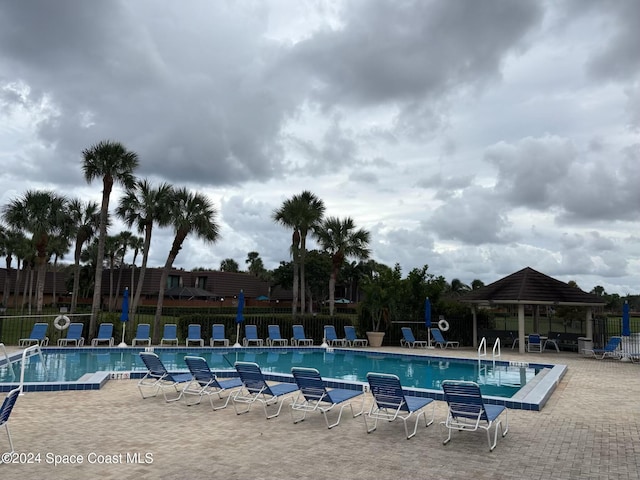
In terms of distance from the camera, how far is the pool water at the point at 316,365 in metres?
12.9

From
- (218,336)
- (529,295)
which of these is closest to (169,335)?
(218,336)

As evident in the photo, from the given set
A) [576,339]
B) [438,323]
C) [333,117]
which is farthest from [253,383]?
[576,339]

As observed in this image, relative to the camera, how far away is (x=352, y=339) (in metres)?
20.9

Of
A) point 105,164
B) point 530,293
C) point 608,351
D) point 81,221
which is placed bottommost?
point 608,351

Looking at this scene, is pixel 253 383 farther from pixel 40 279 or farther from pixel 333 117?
pixel 40 279

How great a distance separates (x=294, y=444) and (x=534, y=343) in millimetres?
15825

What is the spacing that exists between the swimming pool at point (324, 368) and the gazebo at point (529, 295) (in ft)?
10.4

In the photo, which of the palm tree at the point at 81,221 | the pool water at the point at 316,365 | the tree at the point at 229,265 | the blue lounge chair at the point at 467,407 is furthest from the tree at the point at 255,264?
the blue lounge chair at the point at 467,407

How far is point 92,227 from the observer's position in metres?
30.8

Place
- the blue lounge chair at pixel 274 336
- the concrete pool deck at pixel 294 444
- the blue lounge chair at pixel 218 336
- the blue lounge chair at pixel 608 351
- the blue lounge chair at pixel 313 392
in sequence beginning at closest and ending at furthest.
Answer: the concrete pool deck at pixel 294 444 < the blue lounge chair at pixel 313 392 < the blue lounge chair at pixel 608 351 < the blue lounge chair at pixel 218 336 < the blue lounge chair at pixel 274 336

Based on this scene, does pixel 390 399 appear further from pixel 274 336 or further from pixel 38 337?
pixel 38 337

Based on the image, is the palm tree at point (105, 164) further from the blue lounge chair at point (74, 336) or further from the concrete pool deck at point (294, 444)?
the concrete pool deck at point (294, 444)

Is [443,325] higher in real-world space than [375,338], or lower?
higher

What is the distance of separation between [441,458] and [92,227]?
29400 millimetres
